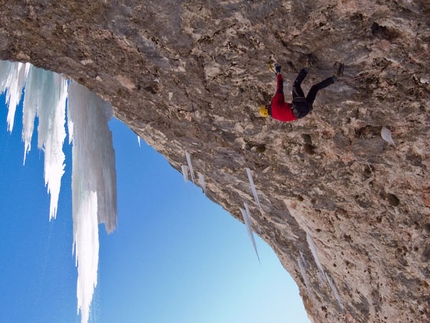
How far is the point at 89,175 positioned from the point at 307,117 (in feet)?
15.2

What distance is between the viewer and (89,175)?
7.97 metres

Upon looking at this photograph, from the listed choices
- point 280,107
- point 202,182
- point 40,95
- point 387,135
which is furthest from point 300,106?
point 40,95

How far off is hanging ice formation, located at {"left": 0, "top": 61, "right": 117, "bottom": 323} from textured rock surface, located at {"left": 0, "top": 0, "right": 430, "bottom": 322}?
0.78m

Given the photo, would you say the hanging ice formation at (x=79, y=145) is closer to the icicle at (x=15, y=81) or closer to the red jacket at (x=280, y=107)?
the icicle at (x=15, y=81)

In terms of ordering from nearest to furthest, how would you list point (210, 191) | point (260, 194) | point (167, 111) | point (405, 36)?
1. point (405, 36)
2. point (167, 111)
3. point (260, 194)
4. point (210, 191)

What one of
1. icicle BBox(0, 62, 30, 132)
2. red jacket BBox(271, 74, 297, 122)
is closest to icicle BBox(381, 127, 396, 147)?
red jacket BBox(271, 74, 297, 122)

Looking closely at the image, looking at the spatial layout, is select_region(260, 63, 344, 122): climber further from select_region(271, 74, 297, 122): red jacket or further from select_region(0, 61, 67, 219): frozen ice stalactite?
select_region(0, 61, 67, 219): frozen ice stalactite

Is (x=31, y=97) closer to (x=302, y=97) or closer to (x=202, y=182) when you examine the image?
(x=202, y=182)

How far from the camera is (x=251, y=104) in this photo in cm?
614

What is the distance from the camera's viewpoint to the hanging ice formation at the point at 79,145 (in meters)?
7.95

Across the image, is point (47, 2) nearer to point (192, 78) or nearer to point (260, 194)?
point (192, 78)

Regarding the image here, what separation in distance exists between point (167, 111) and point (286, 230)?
143 inches

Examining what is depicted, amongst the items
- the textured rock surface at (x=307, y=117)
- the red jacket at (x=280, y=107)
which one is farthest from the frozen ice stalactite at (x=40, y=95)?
the red jacket at (x=280, y=107)

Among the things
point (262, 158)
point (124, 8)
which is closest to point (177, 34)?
point (124, 8)
